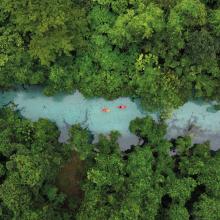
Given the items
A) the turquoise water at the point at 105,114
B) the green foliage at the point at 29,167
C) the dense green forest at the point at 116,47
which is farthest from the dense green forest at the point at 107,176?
the dense green forest at the point at 116,47

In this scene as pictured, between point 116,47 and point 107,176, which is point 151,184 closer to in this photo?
point 107,176

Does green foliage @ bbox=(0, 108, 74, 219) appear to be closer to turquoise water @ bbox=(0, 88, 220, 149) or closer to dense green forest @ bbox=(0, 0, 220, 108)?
turquoise water @ bbox=(0, 88, 220, 149)

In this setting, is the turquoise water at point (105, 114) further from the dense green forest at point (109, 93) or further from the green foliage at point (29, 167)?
the green foliage at point (29, 167)

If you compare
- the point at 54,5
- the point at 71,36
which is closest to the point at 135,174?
the point at 71,36

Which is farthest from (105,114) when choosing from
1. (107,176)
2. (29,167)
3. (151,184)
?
(29,167)

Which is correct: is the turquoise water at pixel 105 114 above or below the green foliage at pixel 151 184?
above
